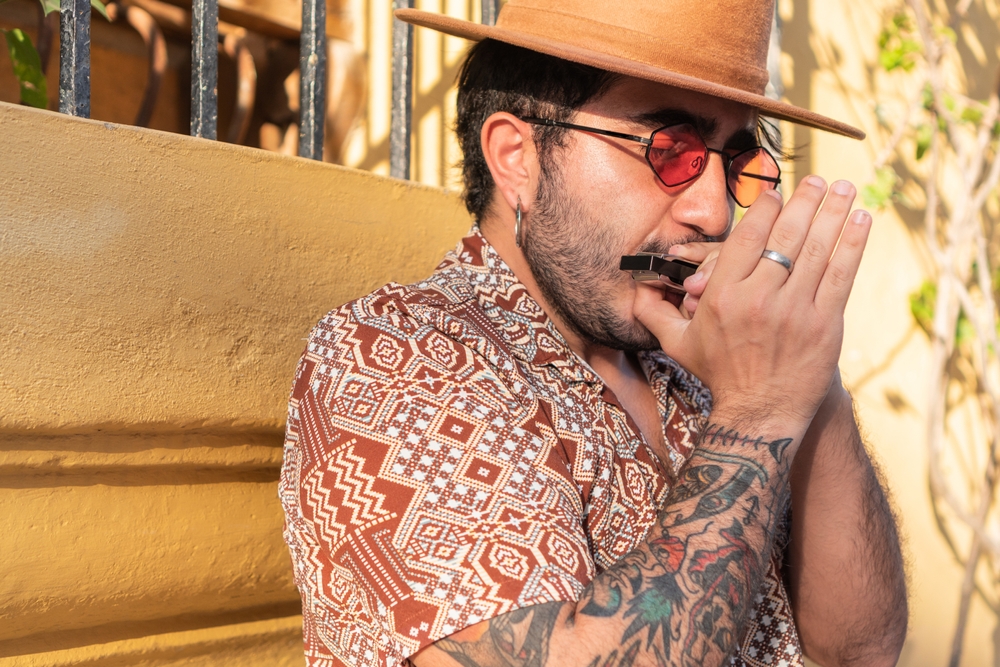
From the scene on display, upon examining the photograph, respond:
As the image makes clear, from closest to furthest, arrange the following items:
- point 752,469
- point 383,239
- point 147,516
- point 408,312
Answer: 1. point 752,469
2. point 408,312
3. point 147,516
4. point 383,239

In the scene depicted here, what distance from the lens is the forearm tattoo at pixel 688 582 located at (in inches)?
46.0

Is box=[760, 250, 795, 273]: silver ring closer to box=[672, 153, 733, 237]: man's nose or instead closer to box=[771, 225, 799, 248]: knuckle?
box=[771, 225, 799, 248]: knuckle

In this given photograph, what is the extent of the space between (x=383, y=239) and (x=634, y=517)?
3.18 feet

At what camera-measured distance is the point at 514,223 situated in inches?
78.7

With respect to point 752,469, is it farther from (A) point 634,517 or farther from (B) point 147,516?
(B) point 147,516

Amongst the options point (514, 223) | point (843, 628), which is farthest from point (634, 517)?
point (514, 223)

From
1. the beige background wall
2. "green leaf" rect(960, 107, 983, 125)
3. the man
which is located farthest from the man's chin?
"green leaf" rect(960, 107, 983, 125)

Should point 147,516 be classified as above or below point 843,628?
above

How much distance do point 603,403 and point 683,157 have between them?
53 cm

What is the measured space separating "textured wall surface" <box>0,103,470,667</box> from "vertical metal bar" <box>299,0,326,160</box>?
0.56ft

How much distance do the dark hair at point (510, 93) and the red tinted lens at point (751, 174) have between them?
0.32 metres

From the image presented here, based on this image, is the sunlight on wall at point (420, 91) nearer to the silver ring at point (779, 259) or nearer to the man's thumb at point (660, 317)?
the man's thumb at point (660, 317)

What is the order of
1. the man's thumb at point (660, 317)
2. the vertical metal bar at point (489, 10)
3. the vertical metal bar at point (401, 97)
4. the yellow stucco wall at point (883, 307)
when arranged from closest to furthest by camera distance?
the man's thumb at point (660, 317) → the vertical metal bar at point (401, 97) → the vertical metal bar at point (489, 10) → the yellow stucco wall at point (883, 307)

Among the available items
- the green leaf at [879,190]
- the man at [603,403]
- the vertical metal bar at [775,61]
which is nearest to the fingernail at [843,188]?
the man at [603,403]
